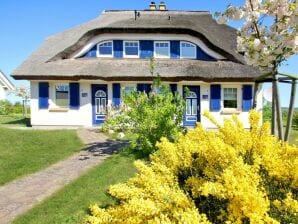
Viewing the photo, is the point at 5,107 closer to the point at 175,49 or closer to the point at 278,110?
the point at 175,49

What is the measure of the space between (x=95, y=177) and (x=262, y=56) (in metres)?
5.71

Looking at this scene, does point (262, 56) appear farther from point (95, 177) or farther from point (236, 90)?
point (236, 90)

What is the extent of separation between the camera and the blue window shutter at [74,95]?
22.1 metres

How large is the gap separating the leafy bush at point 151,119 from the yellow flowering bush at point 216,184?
22.9 ft

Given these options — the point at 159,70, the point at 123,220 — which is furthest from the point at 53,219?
the point at 159,70

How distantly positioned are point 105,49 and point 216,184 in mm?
21065

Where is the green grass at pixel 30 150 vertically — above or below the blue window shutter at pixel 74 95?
below

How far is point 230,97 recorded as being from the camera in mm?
22531

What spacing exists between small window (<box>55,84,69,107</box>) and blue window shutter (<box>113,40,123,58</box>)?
11.5 ft

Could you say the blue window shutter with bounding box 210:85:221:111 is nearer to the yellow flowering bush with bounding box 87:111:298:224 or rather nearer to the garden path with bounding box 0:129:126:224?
the garden path with bounding box 0:129:126:224

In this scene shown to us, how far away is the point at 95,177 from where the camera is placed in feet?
32.3

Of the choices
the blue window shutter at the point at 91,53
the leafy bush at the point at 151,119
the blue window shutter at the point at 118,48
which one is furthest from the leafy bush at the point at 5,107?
the leafy bush at the point at 151,119

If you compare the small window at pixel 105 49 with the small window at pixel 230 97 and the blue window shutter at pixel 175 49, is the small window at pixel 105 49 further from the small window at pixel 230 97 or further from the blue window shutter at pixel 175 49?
the small window at pixel 230 97

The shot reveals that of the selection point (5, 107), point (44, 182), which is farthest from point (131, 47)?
point (5, 107)
